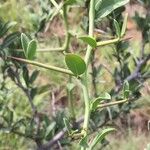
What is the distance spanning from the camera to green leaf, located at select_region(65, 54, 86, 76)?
1.98ft

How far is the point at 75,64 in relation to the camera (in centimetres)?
61

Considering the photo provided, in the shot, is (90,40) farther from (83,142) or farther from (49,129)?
(49,129)

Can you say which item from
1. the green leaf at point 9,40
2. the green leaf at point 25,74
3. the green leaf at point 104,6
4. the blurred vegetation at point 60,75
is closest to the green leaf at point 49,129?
the blurred vegetation at point 60,75

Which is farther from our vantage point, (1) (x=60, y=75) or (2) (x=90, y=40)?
(1) (x=60, y=75)

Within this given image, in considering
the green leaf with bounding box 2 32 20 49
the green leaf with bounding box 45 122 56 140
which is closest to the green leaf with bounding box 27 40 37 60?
the green leaf with bounding box 2 32 20 49

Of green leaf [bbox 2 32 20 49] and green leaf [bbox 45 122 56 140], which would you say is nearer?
green leaf [bbox 2 32 20 49]

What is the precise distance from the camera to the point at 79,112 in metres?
2.94

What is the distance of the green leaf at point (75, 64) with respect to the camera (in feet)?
1.98

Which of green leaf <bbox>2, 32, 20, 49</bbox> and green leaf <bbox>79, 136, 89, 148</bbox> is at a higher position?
green leaf <bbox>2, 32, 20, 49</bbox>

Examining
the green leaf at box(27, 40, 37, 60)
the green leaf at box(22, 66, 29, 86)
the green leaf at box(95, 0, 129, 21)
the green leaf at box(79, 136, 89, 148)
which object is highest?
the green leaf at box(95, 0, 129, 21)

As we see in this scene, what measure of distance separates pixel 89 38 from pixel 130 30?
3173mm

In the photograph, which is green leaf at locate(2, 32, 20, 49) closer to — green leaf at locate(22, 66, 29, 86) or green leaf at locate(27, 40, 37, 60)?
green leaf at locate(22, 66, 29, 86)

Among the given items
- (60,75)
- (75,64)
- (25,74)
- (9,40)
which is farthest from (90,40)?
(60,75)

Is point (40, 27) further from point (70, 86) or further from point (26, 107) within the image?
point (26, 107)
